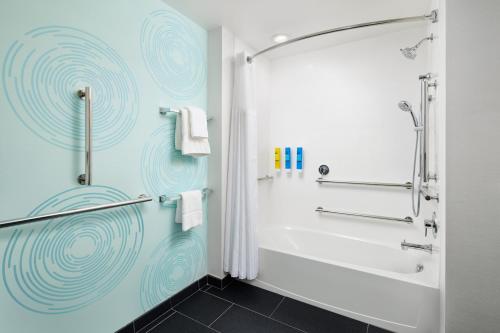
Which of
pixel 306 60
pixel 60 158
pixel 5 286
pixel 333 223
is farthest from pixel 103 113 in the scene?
pixel 333 223

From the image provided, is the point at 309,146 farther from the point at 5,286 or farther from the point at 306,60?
the point at 5,286

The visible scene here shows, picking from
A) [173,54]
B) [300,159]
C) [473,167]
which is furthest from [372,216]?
[173,54]

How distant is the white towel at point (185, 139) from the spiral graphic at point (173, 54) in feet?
0.69

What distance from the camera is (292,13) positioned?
187cm

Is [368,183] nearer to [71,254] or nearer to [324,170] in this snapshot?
[324,170]

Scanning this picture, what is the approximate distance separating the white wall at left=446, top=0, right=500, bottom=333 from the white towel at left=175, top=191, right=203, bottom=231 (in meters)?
1.59

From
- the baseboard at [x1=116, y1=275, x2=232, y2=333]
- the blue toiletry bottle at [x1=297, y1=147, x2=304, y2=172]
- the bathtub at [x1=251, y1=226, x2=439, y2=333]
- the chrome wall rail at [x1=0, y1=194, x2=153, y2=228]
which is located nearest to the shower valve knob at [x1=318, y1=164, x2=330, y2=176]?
the blue toiletry bottle at [x1=297, y1=147, x2=304, y2=172]

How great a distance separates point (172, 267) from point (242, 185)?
0.86m

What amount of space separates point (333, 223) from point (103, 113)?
2286 millimetres

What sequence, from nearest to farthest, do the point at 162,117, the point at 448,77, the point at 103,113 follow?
the point at 448,77 < the point at 103,113 < the point at 162,117

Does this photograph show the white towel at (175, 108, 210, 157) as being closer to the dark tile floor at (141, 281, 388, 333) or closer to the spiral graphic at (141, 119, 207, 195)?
the spiral graphic at (141, 119, 207, 195)

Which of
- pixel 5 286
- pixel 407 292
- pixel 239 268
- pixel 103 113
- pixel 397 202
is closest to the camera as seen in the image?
pixel 5 286

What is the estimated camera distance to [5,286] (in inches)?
40.9

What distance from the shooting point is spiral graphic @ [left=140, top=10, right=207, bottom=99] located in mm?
1643
